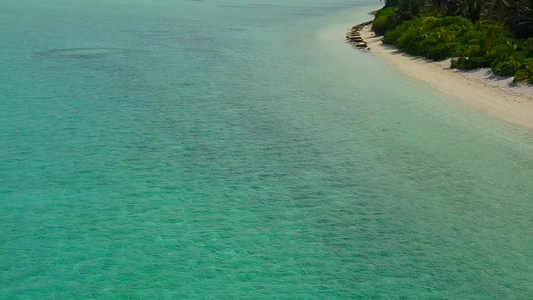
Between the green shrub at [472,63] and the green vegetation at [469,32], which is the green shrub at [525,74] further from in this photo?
the green shrub at [472,63]

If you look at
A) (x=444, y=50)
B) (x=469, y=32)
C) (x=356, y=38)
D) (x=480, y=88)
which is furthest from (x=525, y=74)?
(x=356, y=38)

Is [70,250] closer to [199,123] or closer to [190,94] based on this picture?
[199,123]

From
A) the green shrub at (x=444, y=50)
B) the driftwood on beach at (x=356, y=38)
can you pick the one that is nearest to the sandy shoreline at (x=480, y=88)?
the green shrub at (x=444, y=50)

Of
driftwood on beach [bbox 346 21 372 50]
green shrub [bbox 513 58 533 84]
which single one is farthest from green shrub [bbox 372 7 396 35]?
green shrub [bbox 513 58 533 84]

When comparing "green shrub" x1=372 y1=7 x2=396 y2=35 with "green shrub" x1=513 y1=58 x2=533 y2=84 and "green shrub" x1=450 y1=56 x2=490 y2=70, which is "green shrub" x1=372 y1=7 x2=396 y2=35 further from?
"green shrub" x1=513 y1=58 x2=533 y2=84

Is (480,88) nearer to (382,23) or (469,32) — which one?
(469,32)
